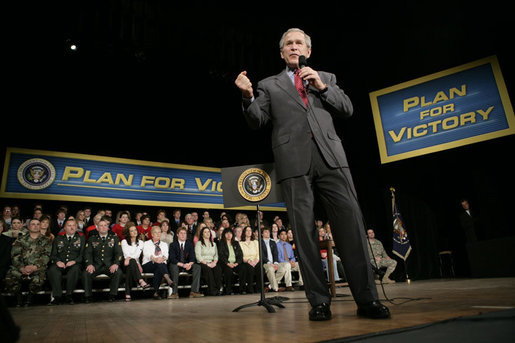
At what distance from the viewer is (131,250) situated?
5.27 meters

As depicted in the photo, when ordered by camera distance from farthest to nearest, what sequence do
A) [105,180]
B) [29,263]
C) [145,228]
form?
1. [105,180]
2. [145,228]
3. [29,263]

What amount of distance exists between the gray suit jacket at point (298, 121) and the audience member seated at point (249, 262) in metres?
4.68

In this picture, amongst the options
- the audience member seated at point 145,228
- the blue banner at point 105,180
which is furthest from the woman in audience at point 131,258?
the blue banner at point 105,180

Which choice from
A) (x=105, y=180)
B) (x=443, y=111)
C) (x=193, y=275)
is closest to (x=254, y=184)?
(x=193, y=275)

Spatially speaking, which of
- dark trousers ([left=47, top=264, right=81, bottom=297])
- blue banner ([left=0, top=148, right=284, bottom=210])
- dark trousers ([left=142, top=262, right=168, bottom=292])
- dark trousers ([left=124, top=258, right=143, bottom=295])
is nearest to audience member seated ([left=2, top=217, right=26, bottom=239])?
dark trousers ([left=47, top=264, right=81, bottom=297])

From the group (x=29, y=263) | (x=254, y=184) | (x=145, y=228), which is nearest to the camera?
(x=254, y=184)

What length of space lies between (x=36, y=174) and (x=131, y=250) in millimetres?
2714

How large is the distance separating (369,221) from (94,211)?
642 cm

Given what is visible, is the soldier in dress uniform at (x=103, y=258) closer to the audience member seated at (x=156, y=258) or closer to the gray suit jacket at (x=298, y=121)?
the audience member seated at (x=156, y=258)

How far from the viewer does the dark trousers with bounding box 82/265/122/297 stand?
4699 mm

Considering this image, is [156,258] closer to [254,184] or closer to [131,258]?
[131,258]

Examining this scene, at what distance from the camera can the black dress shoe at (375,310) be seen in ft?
4.23

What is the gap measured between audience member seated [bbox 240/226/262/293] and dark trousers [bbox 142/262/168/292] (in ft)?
4.62

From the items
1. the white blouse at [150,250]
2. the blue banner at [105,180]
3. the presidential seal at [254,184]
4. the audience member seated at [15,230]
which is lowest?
the white blouse at [150,250]
